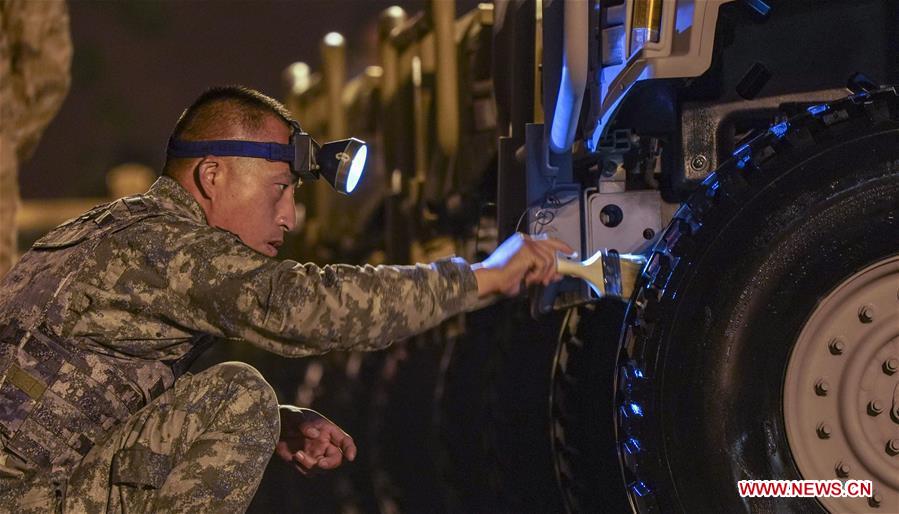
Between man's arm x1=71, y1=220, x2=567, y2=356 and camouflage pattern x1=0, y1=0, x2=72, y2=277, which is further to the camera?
camouflage pattern x1=0, y1=0, x2=72, y2=277

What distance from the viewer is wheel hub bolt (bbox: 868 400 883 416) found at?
8.11ft

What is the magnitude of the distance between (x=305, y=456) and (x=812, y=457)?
1.09 m

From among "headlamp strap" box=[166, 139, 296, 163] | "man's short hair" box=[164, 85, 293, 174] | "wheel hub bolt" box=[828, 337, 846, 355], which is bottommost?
"wheel hub bolt" box=[828, 337, 846, 355]

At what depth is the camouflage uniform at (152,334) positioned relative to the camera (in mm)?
2482

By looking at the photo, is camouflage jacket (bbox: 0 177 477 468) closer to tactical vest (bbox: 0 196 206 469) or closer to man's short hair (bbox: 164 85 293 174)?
tactical vest (bbox: 0 196 206 469)

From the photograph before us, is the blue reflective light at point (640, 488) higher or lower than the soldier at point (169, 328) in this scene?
lower

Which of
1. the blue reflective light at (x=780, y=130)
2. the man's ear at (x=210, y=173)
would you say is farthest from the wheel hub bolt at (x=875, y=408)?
the man's ear at (x=210, y=173)

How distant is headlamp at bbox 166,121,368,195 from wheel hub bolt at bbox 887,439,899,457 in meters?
1.26

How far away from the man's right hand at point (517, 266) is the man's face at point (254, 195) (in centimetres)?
47

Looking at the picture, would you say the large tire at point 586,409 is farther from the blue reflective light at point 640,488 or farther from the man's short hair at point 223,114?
the man's short hair at point 223,114

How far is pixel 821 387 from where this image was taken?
2.48m

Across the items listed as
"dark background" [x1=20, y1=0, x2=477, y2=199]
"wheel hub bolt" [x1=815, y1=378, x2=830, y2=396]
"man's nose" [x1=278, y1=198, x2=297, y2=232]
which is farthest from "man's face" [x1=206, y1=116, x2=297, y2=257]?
"dark background" [x1=20, y1=0, x2=477, y2=199]

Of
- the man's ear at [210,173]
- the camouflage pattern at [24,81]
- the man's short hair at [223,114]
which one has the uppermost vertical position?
the camouflage pattern at [24,81]

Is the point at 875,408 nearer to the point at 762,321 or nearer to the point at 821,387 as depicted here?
the point at 821,387
